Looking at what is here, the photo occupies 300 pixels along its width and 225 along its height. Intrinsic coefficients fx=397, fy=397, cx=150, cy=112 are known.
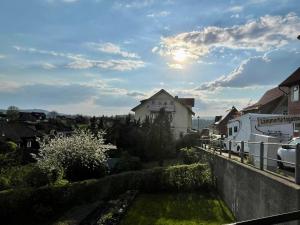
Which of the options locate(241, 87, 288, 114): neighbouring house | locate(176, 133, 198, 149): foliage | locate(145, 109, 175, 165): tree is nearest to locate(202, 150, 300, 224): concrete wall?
locate(145, 109, 175, 165): tree

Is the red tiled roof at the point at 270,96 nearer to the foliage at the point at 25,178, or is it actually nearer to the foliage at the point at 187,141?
the foliage at the point at 187,141

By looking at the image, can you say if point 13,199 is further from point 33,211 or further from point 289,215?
point 289,215

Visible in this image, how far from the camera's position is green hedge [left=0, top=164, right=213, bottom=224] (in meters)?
20.5

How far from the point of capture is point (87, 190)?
22.5m

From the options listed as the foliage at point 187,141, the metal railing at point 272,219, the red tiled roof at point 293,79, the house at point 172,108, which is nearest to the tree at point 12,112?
the house at point 172,108

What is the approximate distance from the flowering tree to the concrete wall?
11.8 meters

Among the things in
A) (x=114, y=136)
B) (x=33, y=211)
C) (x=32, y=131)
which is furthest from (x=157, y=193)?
(x=32, y=131)

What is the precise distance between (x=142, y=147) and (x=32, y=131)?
35.7 meters

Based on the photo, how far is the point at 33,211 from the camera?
20453 millimetres

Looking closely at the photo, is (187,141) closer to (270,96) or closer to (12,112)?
(270,96)

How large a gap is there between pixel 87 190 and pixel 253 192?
12583 millimetres

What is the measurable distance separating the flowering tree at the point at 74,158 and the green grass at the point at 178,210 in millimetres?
7465

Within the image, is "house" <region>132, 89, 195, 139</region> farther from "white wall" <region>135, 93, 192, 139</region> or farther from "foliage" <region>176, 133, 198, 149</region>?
"foliage" <region>176, 133, 198, 149</region>

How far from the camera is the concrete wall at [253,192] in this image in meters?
8.77
